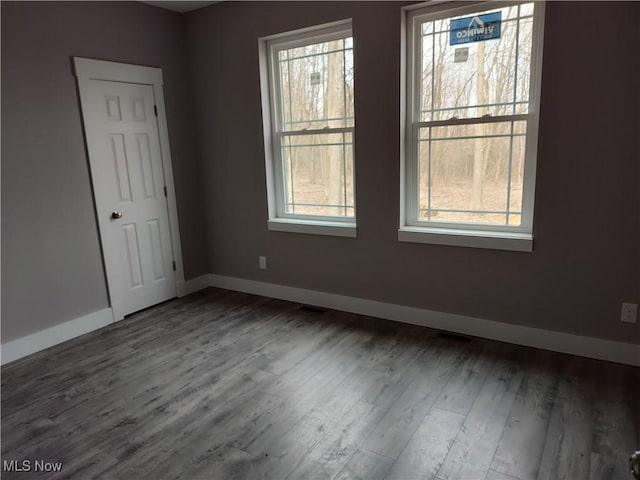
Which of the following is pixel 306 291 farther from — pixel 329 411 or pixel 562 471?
pixel 562 471

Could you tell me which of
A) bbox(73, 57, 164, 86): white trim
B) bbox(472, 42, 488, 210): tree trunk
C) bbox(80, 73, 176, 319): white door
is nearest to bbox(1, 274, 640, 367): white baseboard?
bbox(80, 73, 176, 319): white door

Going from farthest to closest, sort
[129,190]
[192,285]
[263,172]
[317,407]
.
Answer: [192,285] → [263,172] → [129,190] → [317,407]

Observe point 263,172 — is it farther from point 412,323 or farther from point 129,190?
point 412,323

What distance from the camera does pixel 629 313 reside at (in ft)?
8.61

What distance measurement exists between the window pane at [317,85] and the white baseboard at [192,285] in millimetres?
1837

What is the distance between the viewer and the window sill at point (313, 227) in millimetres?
3596

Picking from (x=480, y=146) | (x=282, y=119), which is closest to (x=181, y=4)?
(x=282, y=119)

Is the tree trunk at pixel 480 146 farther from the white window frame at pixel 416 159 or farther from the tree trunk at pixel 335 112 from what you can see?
the tree trunk at pixel 335 112

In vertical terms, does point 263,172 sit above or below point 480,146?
below

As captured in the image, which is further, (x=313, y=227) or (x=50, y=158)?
(x=313, y=227)

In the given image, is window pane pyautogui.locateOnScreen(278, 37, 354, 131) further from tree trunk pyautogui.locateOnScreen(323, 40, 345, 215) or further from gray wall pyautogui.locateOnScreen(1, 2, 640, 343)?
gray wall pyautogui.locateOnScreen(1, 2, 640, 343)

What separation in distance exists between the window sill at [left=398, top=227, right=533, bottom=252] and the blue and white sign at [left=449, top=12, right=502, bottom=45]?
1.33m

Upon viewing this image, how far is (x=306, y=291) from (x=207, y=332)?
0.98 m

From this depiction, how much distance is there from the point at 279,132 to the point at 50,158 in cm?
185
